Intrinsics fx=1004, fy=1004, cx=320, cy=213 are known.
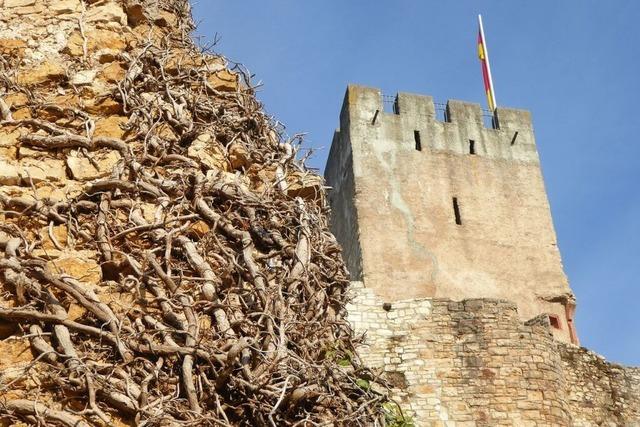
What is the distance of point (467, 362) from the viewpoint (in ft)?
36.4

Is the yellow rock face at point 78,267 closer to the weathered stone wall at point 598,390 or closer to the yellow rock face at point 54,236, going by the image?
→ the yellow rock face at point 54,236

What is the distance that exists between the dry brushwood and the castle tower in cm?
1193

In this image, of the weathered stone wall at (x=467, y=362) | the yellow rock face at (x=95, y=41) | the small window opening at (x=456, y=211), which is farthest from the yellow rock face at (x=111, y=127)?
the small window opening at (x=456, y=211)

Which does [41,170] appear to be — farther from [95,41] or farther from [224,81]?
[224,81]

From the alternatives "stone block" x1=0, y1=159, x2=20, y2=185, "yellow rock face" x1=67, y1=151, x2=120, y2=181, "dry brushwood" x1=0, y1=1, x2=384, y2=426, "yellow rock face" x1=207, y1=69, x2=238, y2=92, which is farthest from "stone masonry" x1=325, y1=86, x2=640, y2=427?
"stone block" x1=0, y1=159, x2=20, y2=185

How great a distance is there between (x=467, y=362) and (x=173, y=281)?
855cm

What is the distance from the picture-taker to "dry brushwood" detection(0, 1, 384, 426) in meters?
2.62

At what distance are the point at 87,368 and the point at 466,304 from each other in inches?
365

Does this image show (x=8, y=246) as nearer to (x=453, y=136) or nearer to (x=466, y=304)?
(x=466, y=304)

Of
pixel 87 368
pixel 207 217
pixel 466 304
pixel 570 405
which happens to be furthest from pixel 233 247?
pixel 570 405

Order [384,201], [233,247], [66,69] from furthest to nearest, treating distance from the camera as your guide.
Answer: [384,201] < [66,69] < [233,247]

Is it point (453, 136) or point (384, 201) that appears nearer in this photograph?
point (384, 201)

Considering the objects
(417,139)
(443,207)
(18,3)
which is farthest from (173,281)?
(417,139)

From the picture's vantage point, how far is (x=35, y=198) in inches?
118
